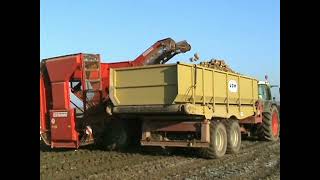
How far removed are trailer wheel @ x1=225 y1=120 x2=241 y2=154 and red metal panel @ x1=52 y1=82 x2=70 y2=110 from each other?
4271 millimetres

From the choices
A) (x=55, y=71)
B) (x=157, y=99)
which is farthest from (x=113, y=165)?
(x=55, y=71)

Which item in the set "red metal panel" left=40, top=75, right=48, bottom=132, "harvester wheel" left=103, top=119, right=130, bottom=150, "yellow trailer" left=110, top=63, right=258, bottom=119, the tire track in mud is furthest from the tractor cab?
"red metal panel" left=40, top=75, right=48, bottom=132

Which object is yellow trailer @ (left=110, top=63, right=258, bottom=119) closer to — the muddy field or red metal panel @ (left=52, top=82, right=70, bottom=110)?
the muddy field

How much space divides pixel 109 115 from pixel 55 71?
6.18ft

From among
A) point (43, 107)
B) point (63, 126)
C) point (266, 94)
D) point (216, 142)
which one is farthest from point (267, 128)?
point (43, 107)

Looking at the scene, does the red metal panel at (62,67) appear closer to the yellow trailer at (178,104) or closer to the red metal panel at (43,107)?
the red metal panel at (43,107)

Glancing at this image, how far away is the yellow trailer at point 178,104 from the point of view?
10867 millimetres

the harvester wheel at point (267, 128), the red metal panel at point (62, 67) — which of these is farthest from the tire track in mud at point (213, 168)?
the harvester wheel at point (267, 128)

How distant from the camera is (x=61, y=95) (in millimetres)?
12602

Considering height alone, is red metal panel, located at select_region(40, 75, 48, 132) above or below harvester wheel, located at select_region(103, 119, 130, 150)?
above

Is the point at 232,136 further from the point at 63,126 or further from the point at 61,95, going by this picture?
the point at 61,95

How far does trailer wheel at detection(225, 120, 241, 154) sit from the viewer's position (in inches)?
490

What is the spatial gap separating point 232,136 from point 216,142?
51.8 inches
